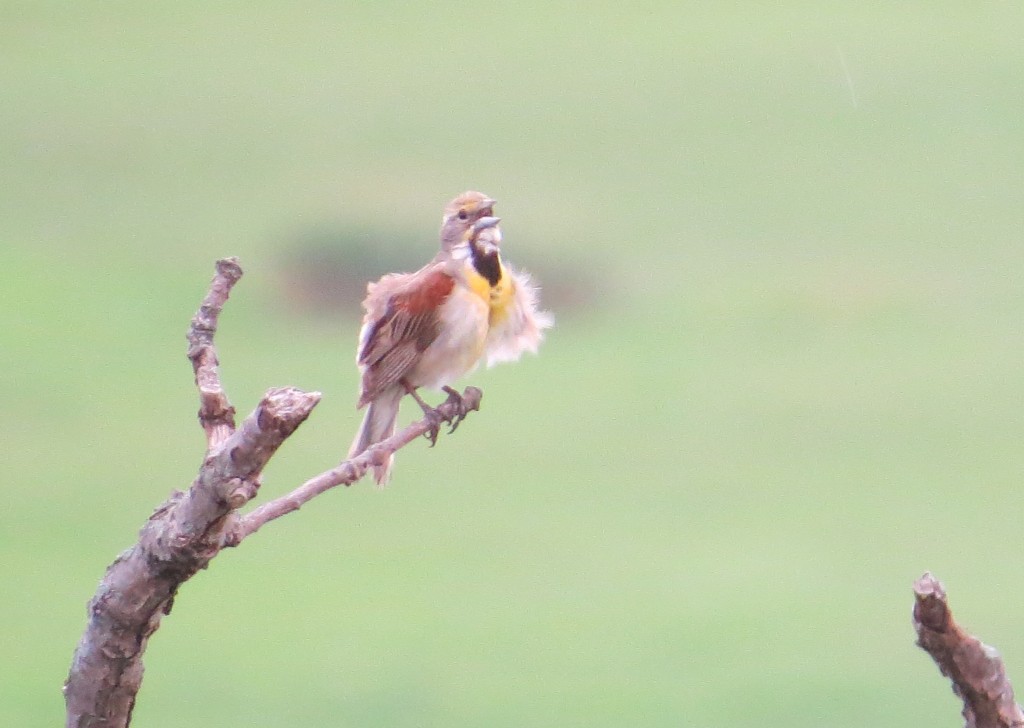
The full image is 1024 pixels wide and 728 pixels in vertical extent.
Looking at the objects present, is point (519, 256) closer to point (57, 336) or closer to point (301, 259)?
point (301, 259)

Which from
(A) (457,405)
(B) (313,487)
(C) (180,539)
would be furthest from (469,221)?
(C) (180,539)

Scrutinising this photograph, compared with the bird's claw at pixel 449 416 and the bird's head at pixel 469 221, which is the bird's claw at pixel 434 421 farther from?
the bird's head at pixel 469 221

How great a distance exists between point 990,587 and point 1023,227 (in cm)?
230

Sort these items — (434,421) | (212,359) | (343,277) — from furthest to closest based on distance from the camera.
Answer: (343,277) < (434,421) < (212,359)

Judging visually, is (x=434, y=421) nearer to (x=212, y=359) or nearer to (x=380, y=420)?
(x=380, y=420)

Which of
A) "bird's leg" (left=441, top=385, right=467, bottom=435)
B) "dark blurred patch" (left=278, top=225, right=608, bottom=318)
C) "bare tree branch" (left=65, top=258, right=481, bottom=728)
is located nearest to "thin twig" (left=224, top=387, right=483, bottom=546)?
"bare tree branch" (left=65, top=258, right=481, bottom=728)

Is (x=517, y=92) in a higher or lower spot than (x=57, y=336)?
higher

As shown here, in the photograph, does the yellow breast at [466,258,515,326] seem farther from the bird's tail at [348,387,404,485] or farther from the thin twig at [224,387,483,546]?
the thin twig at [224,387,483,546]

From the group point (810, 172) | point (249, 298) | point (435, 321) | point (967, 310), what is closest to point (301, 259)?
point (249, 298)

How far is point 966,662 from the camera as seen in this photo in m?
1.65

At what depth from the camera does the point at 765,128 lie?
7.76 m

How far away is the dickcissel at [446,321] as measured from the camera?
2510 mm

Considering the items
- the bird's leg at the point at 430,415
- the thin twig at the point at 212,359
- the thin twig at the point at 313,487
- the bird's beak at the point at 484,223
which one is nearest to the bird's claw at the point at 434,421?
the bird's leg at the point at 430,415

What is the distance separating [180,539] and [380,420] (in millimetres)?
995
